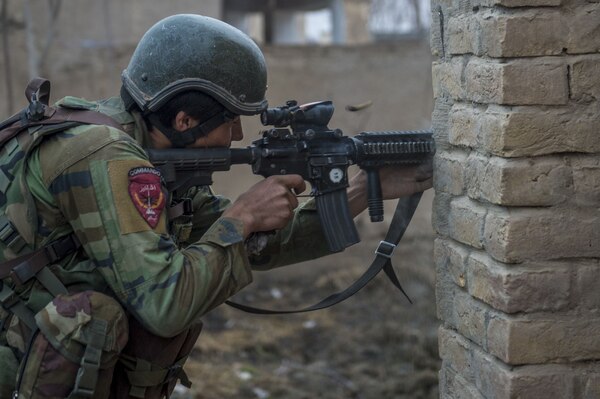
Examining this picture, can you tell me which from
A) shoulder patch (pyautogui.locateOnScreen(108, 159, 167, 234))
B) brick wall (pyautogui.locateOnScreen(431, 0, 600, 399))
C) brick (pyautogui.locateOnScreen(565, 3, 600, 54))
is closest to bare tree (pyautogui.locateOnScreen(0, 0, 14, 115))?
shoulder patch (pyautogui.locateOnScreen(108, 159, 167, 234))

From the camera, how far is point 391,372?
562 cm

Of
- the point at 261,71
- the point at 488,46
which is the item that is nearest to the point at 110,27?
the point at 261,71

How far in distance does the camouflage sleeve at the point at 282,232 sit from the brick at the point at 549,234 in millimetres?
939

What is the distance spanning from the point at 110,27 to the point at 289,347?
3324 mm

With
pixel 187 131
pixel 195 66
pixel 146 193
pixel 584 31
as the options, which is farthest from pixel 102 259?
pixel 584 31

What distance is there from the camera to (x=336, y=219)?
2902 mm

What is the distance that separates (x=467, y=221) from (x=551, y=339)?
398mm

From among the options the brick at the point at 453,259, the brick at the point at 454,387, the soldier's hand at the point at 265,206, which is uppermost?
the soldier's hand at the point at 265,206

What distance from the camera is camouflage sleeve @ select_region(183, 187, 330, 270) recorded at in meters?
3.05

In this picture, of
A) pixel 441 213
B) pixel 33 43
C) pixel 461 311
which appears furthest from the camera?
pixel 33 43

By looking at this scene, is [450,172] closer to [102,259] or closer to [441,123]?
[441,123]

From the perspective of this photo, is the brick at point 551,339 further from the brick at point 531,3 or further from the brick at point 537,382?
the brick at point 531,3

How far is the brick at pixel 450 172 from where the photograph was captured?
8.28 feet

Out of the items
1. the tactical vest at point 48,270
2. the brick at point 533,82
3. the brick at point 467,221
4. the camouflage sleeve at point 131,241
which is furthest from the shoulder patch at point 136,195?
the brick at point 533,82
